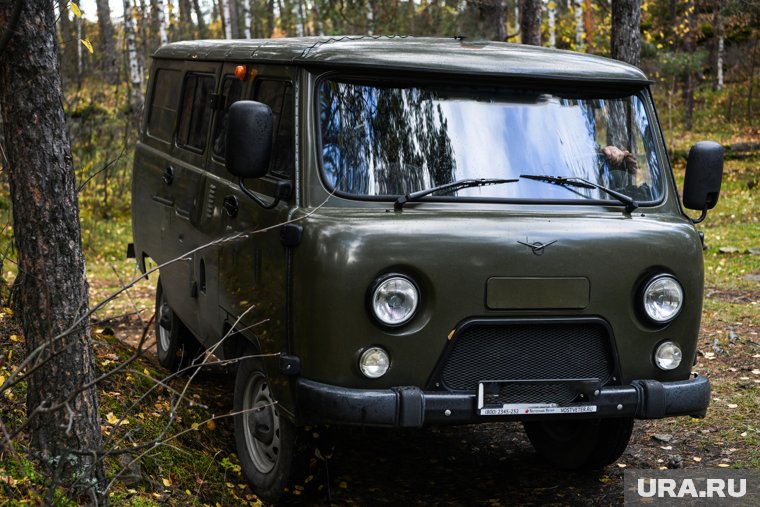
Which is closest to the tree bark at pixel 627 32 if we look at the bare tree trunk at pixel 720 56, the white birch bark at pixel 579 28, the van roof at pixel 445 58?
the van roof at pixel 445 58

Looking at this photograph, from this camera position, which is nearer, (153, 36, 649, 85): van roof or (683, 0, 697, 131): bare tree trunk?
(153, 36, 649, 85): van roof

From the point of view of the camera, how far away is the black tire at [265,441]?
5.12 meters

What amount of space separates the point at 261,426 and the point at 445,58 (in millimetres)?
2140

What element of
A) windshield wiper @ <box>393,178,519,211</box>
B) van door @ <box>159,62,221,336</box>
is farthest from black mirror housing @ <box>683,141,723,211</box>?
van door @ <box>159,62,221,336</box>

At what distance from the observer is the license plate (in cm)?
471

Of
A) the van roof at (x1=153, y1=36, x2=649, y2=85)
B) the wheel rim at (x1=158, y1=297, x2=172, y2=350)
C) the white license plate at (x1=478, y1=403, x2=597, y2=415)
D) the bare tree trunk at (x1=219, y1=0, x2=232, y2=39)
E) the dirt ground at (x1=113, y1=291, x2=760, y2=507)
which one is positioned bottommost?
the dirt ground at (x1=113, y1=291, x2=760, y2=507)

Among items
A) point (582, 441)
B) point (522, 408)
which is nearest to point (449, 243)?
point (522, 408)

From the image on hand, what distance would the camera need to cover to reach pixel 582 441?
241 inches

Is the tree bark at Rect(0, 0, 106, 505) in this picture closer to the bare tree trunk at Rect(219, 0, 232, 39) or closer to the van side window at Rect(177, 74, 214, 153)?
the van side window at Rect(177, 74, 214, 153)

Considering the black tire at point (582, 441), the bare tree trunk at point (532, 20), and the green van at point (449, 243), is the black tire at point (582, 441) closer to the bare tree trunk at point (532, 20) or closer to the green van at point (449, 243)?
the green van at point (449, 243)

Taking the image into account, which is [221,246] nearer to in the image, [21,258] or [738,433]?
[21,258]

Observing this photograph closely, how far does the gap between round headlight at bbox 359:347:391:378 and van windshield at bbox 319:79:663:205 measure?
0.77 meters

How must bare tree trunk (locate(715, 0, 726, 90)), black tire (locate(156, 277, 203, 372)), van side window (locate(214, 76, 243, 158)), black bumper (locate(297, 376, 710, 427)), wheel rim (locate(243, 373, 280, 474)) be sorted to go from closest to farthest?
black bumper (locate(297, 376, 710, 427))
wheel rim (locate(243, 373, 280, 474))
van side window (locate(214, 76, 243, 158))
black tire (locate(156, 277, 203, 372))
bare tree trunk (locate(715, 0, 726, 90))

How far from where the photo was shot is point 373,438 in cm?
673
